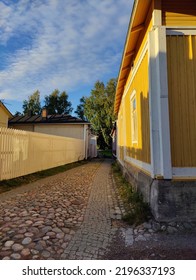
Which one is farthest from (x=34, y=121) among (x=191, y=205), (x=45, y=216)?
(x=191, y=205)

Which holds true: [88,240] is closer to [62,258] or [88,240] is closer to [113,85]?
[62,258]

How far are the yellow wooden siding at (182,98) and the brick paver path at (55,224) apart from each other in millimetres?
1838

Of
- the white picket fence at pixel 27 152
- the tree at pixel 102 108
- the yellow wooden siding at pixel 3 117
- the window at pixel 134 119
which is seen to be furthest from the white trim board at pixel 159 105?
the tree at pixel 102 108

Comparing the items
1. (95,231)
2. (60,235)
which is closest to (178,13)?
(95,231)

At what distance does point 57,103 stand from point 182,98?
178 ft

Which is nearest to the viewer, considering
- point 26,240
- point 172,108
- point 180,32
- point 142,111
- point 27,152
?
point 26,240

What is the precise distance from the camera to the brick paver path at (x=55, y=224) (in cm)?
290

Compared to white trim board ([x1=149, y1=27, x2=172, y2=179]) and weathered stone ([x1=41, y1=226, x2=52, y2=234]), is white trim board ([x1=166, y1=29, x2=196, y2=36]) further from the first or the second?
weathered stone ([x1=41, y1=226, x2=52, y2=234])

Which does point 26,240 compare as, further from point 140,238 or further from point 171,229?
point 171,229

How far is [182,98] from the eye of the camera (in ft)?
13.0

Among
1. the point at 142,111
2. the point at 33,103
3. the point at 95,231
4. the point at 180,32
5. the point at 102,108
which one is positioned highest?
the point at 33,103
